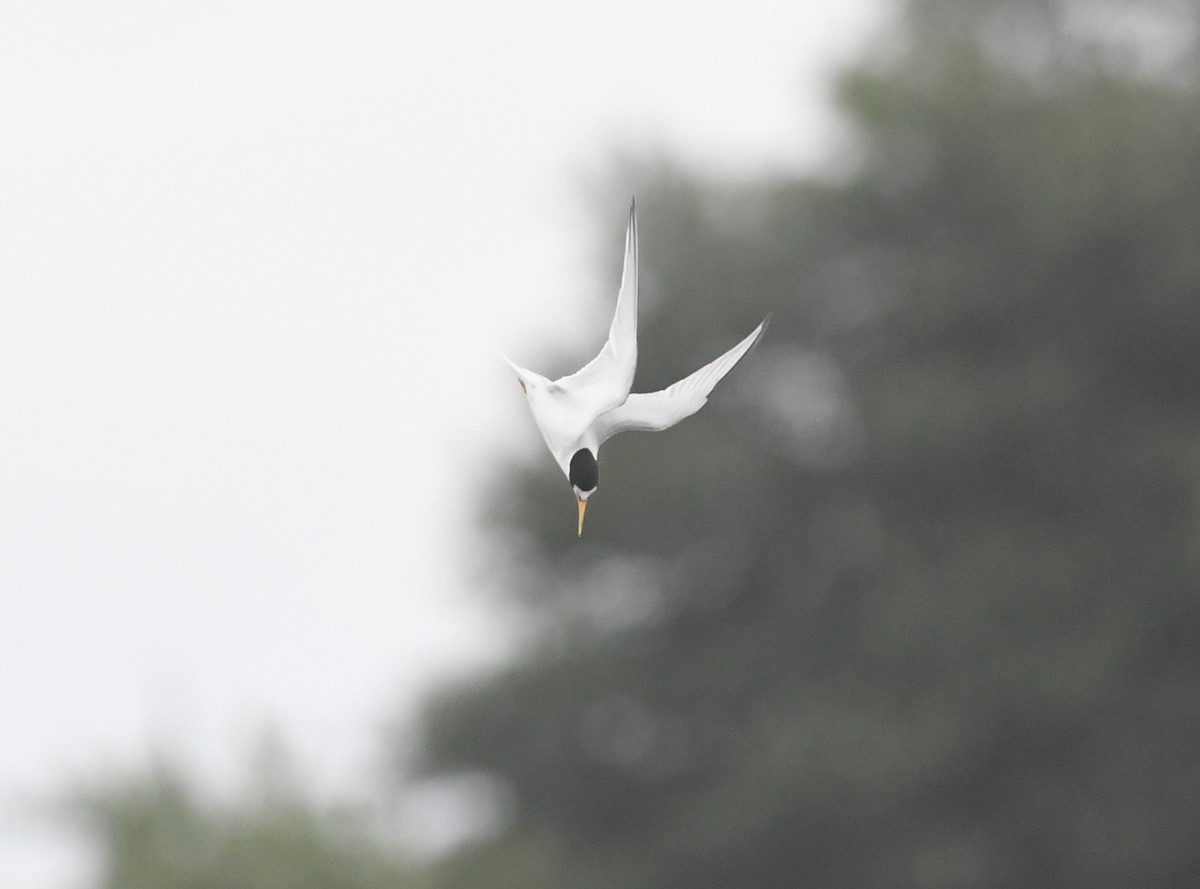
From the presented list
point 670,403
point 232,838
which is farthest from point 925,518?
point 670,403

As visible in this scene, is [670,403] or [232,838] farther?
[232,838]

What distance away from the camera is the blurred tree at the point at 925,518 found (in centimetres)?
3775

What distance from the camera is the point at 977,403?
38.3m

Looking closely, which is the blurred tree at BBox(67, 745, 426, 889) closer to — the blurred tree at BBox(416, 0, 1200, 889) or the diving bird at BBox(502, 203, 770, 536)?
the blurred tree at BBox(416, 0, 1200, 889)

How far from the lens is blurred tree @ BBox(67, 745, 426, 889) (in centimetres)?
4541

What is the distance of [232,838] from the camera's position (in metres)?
46.8

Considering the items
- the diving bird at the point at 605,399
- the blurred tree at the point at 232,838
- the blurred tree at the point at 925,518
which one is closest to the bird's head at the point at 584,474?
the diving bird at the point at 605,399

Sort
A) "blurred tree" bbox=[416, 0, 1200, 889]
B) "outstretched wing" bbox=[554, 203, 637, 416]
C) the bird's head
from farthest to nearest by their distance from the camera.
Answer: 1. "blurred tree" bbox=[416, 0, 1200, 889]
2. the bird's head
3. "outstretched wing" bbox=[554, 203, 637, 416]

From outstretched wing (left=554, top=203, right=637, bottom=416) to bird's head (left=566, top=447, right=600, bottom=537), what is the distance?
0.19ft

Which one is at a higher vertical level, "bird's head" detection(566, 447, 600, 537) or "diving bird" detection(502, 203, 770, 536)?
"diving bird" detection(502, 203, 770, 536)

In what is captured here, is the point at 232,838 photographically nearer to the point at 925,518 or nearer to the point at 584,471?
the point at 925,518

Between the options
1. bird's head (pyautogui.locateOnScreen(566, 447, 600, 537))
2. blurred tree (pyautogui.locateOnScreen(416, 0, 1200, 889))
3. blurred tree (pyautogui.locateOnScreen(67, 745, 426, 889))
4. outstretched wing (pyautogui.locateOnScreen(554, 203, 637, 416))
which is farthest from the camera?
blurred tree (pyautogui.locateOnScreen(67, 745, 426, 889))

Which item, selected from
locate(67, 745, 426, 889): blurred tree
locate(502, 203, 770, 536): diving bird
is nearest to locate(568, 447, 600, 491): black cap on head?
locate(502, 203, 770, 536): diving bird

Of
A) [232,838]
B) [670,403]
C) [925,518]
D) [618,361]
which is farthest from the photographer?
Result: [232,838]
